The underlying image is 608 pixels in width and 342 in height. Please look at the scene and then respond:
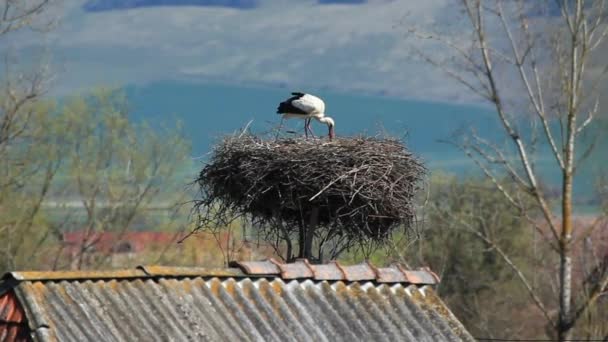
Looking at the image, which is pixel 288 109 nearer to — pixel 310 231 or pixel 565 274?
pixel 310 231

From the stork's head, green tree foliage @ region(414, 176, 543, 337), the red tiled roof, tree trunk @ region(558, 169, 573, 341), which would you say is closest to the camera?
the red tiled roof

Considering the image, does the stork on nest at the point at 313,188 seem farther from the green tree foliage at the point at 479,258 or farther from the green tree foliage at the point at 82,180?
the green tree foliage at the point at 479,258

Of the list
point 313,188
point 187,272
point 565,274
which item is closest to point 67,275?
point 187,272

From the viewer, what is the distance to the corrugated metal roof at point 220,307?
23.9ft

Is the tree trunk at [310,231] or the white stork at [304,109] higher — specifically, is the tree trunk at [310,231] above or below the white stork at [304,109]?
below

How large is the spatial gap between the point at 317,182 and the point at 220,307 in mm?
2435

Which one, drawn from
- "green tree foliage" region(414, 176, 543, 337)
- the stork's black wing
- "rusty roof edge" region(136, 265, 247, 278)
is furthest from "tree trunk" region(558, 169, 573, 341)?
"green tree foliage" region(414, 176, 543, 337)

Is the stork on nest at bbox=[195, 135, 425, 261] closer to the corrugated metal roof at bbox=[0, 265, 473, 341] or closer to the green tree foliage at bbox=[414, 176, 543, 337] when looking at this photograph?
the corrugated metal roof at bbox=[0, 265, 473, 341]

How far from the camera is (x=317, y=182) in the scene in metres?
10.3

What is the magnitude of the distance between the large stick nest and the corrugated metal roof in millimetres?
1375

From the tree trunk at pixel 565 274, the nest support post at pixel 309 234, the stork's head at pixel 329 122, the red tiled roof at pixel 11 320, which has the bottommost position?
the tree trunk at pixel 565 274

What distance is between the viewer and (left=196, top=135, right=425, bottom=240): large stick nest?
10305 millimetres

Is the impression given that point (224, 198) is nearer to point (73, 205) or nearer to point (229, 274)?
point (229, 274)

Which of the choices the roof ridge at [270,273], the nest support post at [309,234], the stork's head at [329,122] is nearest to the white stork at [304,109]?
the stork's head at [329,122]
